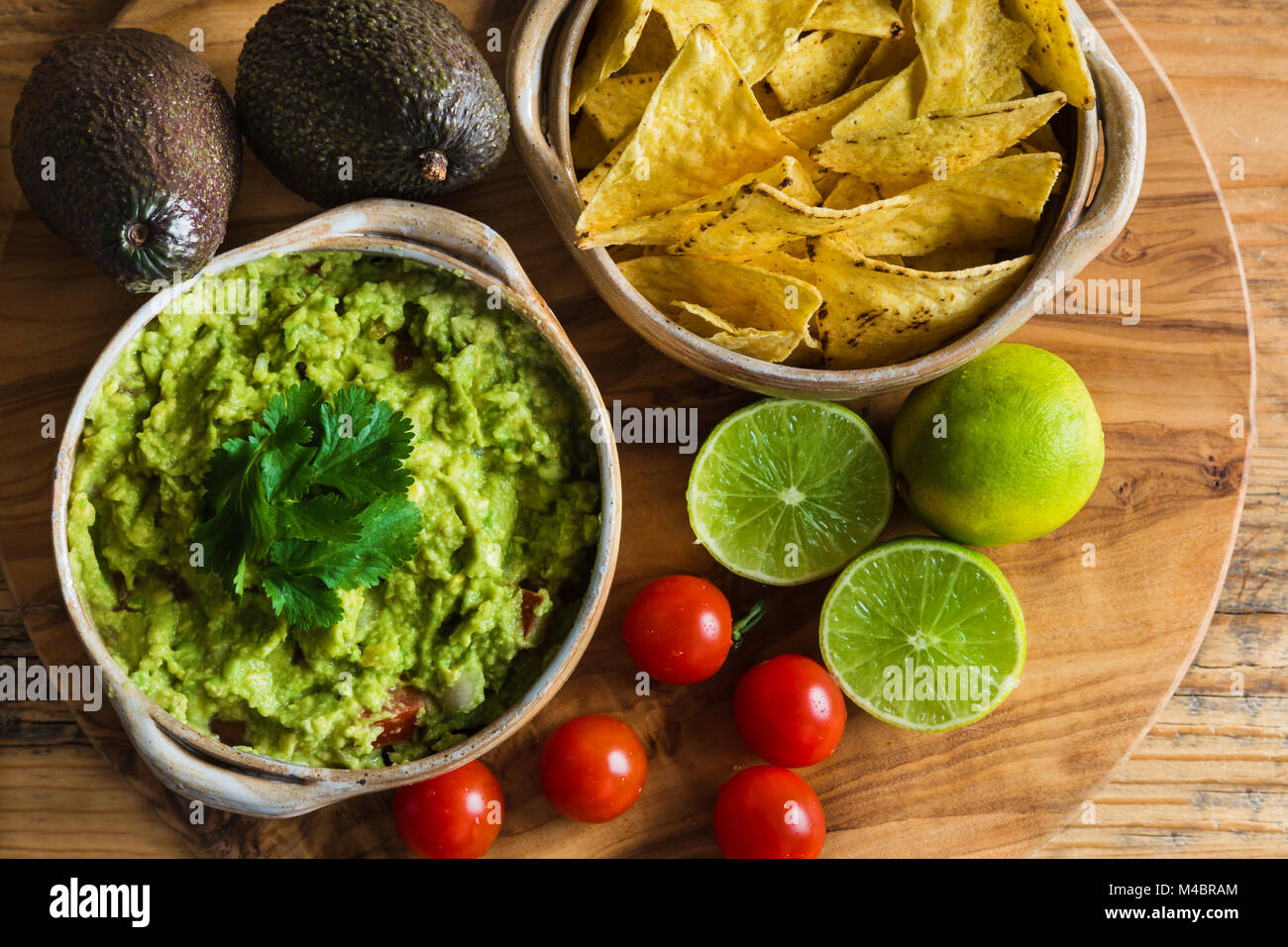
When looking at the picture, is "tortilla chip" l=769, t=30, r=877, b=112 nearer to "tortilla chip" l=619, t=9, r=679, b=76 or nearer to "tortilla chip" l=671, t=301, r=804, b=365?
"tortilla chip" l=619, t=9, r=679, b=76

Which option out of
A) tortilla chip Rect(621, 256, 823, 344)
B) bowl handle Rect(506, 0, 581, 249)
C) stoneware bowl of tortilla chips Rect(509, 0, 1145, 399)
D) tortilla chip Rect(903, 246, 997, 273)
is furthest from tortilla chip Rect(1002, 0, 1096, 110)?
bowl handle Rect(506, 0, 581, 249)

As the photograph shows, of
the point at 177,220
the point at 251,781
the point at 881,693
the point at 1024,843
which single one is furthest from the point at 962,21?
the point at 251,781

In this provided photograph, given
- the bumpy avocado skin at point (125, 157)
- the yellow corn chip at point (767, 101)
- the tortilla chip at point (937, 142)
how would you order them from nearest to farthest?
1. the bumpy avocado skin at point (125, 157)
2. the tortilla chip at point (937, 142)
3. the yellow corn chip at point (767, 101)

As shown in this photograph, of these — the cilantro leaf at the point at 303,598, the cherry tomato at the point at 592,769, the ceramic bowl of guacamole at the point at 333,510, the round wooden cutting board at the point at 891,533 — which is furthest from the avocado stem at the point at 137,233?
the cherry tomato at the point at 592,769

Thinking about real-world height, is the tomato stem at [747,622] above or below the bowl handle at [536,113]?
below

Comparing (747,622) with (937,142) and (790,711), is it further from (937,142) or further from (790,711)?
(937,142)

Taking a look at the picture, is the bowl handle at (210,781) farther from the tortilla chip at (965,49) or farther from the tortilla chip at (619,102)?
the tortilla chip at (965,49)
